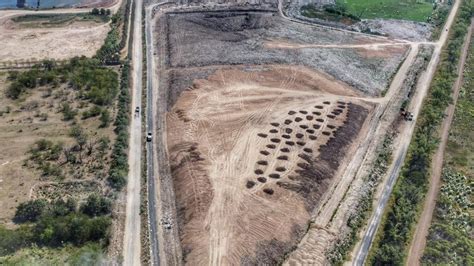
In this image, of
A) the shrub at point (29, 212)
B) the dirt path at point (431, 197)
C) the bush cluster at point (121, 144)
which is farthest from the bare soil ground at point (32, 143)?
the dirt path at point (431, 197)

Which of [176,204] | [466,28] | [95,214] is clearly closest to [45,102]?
[95,214]

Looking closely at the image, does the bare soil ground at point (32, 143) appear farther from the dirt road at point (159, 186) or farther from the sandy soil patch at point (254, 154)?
the sandy soil patch at point (254, 154)

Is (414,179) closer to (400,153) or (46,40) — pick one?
(400,153)

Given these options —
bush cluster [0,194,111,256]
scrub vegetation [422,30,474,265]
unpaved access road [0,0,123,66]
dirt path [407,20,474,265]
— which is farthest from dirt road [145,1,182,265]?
scrub vegetation [422,30,474,265]

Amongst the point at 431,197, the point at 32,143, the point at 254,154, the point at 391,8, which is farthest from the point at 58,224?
the point at 391,8

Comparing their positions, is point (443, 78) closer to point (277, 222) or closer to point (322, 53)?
point (322, 53)

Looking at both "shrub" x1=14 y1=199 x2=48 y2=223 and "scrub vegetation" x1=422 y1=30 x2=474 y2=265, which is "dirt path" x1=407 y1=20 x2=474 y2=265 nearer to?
"scrub vegetation" x1=422 y1=30 x2=474 y2=265
